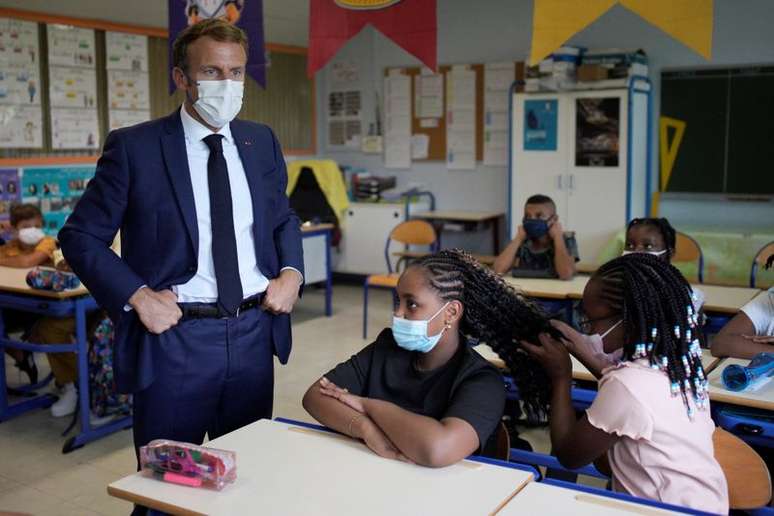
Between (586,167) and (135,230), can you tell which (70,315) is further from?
(586,167)

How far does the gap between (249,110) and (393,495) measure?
6440mm

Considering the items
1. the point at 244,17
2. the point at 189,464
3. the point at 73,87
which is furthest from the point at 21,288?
the point at 73,87

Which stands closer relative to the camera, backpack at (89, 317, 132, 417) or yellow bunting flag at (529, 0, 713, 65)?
yellow bunting flag at (529, 0, 713, 65)

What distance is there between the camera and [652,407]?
174 centimetres

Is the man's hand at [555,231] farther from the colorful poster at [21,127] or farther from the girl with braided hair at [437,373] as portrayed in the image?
the colorful poster at [21,127]

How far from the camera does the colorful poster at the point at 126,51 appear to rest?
6445 mm

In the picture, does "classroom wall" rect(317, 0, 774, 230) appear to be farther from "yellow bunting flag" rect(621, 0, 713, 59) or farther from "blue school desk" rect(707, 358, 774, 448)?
"blue school desk" rect(707, 358, 774, 448)

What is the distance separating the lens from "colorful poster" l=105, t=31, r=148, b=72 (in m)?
6.45

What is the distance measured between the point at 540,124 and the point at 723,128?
1390 millimetres

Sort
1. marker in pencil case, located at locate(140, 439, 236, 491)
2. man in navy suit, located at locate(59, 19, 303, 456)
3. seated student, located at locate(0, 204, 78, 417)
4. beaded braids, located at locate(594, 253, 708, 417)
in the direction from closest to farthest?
1. marker in pencil case, located at locate(140, 439, 236, 491)
2. beaded braids, located at locate(594, 253, 708, 417)
3. man in navy suit, located at locate(59, 19, 303, 456)
4. seated student, located at locate(0, 204, 78, 417)

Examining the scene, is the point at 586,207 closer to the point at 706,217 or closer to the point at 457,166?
the point at 706,217

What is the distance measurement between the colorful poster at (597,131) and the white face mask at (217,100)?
4805 millimetres

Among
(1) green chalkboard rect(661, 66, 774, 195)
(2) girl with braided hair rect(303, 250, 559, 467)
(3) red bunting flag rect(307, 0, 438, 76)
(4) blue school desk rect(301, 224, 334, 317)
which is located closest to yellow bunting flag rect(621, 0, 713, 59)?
(3) red bunting flag rect(307, 0, 438, 76)

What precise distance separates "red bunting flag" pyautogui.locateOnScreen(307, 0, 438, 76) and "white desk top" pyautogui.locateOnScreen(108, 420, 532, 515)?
6.70 feet
